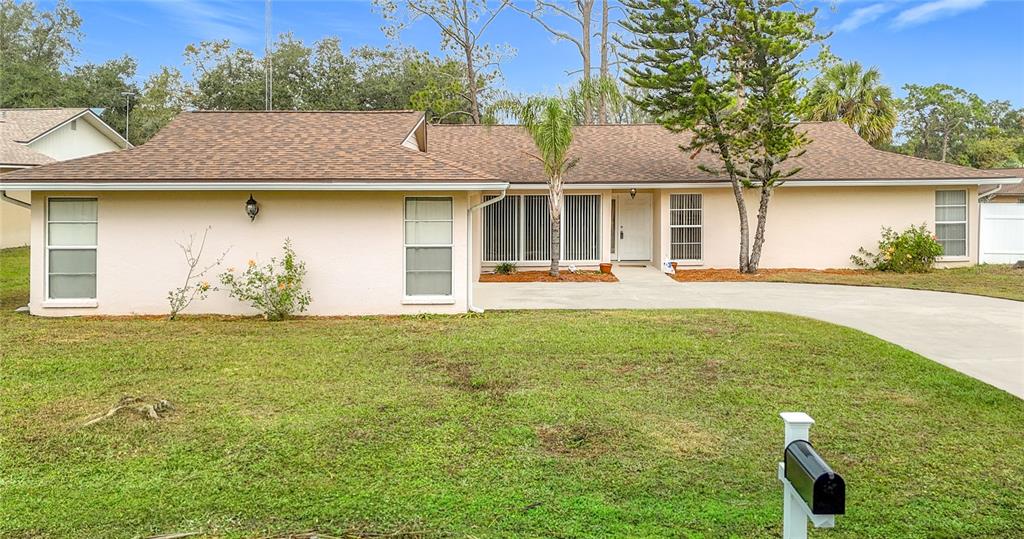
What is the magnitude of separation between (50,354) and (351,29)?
106ft

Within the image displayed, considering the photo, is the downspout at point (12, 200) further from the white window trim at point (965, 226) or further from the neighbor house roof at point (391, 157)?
the white window trim at point (965, 226)

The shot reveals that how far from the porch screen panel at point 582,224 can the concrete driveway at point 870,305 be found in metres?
1.65

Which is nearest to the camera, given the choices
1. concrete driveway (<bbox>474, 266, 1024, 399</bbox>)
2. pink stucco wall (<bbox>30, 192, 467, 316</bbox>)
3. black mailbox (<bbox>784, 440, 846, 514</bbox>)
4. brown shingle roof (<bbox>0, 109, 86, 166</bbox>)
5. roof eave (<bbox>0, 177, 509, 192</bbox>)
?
black mailbox (<bbox>784, 440, 846, 514</bbox>)

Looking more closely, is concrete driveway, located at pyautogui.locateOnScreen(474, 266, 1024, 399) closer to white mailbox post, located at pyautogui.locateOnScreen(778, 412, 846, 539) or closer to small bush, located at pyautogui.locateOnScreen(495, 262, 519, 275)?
small bush, located at pyautogui.locateOnScreen(495, 262, 519, 275)

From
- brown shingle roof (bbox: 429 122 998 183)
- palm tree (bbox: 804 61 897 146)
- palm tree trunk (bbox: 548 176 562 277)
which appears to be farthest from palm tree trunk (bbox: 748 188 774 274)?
palm tree (bbox: 804 61 897 146)

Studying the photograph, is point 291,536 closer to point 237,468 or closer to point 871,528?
point 237,468

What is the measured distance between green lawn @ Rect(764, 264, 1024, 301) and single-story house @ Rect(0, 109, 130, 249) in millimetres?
21304

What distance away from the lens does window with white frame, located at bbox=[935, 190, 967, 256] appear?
696 inches

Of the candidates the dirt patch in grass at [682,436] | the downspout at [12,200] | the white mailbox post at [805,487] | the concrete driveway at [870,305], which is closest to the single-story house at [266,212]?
the downspout at [12,200]

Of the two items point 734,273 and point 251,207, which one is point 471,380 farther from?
point 734,273

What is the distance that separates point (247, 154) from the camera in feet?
38.1

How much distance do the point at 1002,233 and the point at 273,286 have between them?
1856 centimetres

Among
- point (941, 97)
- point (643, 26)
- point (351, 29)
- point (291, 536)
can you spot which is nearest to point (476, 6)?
point (351, 29)

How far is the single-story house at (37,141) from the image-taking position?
20.1 m
